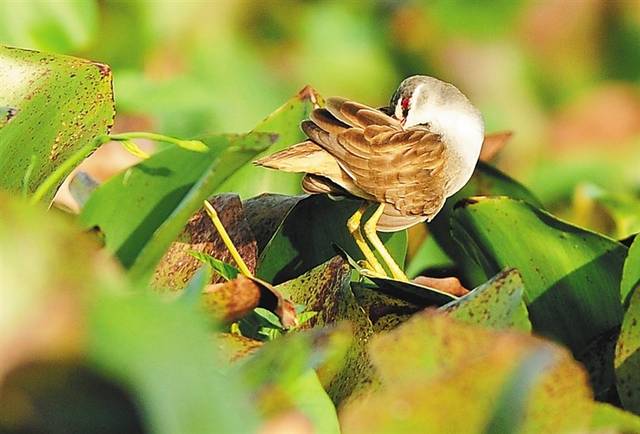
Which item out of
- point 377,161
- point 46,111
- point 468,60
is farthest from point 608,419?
point 468,60

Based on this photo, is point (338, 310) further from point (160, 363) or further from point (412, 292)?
point (160, 363)

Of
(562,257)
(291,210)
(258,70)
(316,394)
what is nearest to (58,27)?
(258,70)

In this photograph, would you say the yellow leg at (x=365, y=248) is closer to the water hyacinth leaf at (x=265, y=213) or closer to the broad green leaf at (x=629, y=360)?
the water hyacinth leaf at (x=265, y=213)

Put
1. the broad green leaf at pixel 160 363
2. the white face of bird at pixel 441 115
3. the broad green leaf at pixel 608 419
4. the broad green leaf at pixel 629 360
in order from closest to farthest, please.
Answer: the broad green leaf at pixel 160 363, the broad green leaf at pixel 608 419, the broad green leaf at pixel 629 360, the white face of bird at pixel 441 115

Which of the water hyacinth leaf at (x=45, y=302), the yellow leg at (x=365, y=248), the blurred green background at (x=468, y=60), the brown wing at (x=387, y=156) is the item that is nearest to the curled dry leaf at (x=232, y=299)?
the water hyacinth leaf at (x=45, y=302)

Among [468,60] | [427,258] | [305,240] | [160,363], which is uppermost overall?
[160,363]

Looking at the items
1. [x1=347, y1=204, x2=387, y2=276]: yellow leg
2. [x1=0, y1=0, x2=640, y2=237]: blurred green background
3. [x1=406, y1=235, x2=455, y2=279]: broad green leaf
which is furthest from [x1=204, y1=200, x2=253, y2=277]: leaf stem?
[x1=0, y1=0, x2=640, y2=237]: blurred green background

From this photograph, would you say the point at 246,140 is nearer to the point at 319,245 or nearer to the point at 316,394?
the point at 316,394
